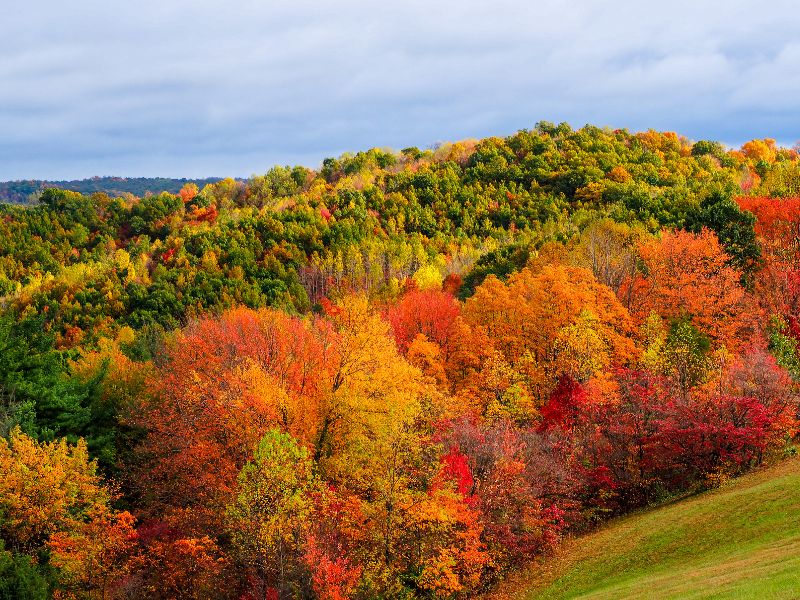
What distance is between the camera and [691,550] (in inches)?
1414

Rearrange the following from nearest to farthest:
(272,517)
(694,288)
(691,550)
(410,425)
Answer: (691,550) < (272,517) < (410,425) < (694,288)

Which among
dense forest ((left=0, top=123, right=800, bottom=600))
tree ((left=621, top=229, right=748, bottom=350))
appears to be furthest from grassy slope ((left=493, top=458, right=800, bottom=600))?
tree ((left=621, top=229, right=748, bottom=350))

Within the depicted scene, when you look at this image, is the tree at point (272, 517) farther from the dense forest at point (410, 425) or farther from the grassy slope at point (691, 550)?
the grassy slope at point (691, 550)

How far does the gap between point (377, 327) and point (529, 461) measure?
50.5 feet

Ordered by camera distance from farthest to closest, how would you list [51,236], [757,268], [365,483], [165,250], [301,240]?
1. [51,236]
2. [165,250]
3. [301,240]
4. [757,268]
5. [365,483]

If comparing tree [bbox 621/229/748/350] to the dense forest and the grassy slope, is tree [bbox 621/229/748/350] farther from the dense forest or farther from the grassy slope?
the grassy slope

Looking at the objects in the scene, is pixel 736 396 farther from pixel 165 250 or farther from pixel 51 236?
pixel 51 236

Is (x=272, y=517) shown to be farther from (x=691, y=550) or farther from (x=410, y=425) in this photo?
(x=691, y=550)

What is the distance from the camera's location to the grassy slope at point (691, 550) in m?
28.5

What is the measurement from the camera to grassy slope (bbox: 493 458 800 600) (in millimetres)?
28469

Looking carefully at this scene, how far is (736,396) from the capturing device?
46344 millimetres

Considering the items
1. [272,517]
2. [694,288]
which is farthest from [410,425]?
[694,288]

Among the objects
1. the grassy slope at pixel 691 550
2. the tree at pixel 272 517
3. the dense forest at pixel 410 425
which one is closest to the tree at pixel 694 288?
the dense forest at pixel 410 425

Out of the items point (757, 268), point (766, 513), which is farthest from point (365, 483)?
point (757, 268)
